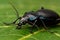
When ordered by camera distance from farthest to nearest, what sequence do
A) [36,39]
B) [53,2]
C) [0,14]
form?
[53,2] → [0,14] → [36,39]

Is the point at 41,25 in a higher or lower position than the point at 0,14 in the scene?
lower

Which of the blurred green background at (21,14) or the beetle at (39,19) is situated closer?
the blurred green background at (21,14)

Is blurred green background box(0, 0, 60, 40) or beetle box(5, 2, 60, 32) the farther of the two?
beetle box(5, 2, 60, 32)

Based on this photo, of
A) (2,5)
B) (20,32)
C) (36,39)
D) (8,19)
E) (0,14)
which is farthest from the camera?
(2,5)

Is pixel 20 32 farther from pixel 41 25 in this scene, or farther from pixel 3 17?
pixel 3 17

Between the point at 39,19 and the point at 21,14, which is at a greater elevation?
the point at 21,14

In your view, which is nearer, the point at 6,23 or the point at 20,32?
the point at 20,32

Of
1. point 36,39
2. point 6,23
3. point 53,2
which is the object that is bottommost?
point 36,39


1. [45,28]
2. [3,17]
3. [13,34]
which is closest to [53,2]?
[3,17]

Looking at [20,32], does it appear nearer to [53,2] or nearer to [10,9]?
[10,9]

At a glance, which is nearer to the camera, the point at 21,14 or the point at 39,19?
the point at 39,19
